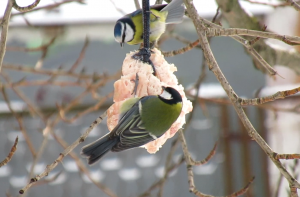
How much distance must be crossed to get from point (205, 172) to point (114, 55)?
180cm

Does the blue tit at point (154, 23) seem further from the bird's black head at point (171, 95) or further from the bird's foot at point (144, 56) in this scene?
the bird's black head at point (171, 95)

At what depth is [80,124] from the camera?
4051 millimetres

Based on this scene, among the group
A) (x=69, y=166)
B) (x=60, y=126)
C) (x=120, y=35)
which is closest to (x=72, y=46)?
(x=60, y=126)

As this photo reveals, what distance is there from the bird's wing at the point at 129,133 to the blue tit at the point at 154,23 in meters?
0.53

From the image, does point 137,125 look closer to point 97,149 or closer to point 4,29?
point 97,149

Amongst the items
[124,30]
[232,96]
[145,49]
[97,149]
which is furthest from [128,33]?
[232,96]

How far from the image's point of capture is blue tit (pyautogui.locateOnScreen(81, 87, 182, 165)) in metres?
1.24

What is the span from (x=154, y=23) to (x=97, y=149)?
692mm

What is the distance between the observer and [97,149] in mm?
1238

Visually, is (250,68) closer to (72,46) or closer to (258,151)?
(258,151)

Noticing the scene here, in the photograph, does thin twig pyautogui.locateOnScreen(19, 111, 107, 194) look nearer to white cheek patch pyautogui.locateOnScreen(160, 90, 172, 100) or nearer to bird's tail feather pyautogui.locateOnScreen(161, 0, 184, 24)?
white cheek patch pyautogui.locateOnScreen(160, 90, 172, 100)

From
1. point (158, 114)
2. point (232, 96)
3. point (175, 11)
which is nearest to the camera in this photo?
point (232, 96)

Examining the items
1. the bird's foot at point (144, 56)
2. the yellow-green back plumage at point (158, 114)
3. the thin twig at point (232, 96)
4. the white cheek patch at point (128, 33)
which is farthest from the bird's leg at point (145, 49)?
the white cheek patch at point (128, 33)

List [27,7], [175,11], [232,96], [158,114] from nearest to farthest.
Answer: [232,96]
[27,7]
[158,114]
[175,11]
